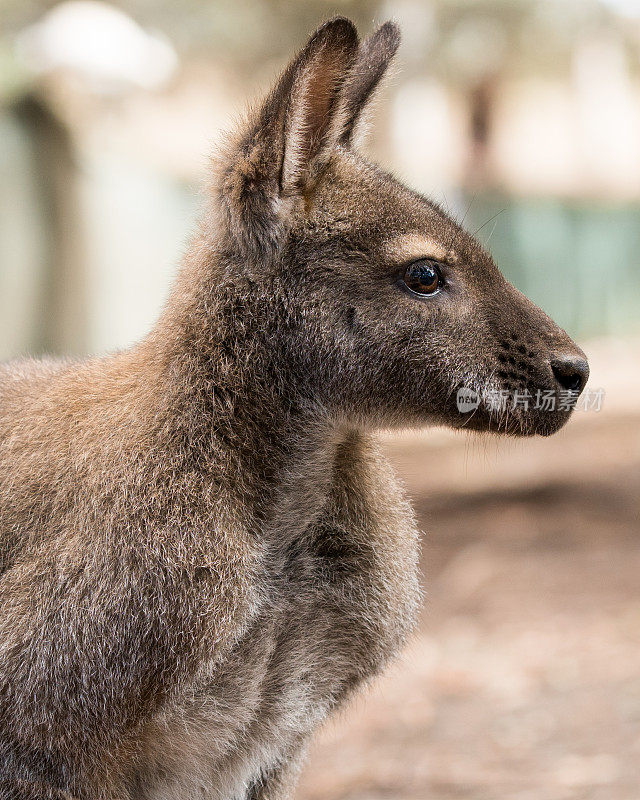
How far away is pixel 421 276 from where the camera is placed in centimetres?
294

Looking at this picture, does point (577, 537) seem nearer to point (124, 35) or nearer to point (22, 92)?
point (124, 35)

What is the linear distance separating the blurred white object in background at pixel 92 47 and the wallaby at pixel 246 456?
6.15m

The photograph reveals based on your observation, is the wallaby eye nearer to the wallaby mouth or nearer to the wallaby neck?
the wallaby mouth

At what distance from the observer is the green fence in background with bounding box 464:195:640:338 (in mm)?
16203

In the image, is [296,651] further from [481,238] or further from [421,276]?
[481,238]

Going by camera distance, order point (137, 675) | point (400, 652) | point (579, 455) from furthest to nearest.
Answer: point (579, 455)
point (400, 652)
point (137, 675)

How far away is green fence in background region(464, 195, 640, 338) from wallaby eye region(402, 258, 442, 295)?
42.3ft

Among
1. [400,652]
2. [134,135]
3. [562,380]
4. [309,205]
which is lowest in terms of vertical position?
[134,135]

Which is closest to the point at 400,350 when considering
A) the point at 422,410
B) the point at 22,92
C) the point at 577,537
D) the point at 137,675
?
the point at 422,410

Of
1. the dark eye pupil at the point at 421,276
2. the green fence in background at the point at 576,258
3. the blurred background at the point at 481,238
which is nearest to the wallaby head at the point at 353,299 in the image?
the dark eye pupil at the point at 421,276

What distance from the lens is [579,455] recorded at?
1002cm

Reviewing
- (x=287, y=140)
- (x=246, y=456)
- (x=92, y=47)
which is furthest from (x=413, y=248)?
(x=92, y=47)

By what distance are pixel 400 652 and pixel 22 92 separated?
30.2 feet

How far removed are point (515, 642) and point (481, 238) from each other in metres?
2.94
